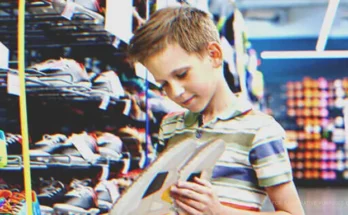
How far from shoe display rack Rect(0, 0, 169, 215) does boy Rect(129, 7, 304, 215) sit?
1.95 ft

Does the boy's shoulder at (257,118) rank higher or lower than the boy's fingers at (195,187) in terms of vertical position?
higher

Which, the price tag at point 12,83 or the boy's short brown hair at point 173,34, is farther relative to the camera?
the price tag at point 12,83

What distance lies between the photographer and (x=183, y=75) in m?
1.26

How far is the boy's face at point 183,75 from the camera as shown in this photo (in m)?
1.25

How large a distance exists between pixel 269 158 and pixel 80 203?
1152 mm

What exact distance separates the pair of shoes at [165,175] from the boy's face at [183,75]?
16 cm

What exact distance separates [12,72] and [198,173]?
83cm

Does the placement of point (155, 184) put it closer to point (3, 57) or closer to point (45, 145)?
point (3, 57)

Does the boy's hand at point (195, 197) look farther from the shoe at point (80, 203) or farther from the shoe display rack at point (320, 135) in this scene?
the shoe display rack at point (320, 135)

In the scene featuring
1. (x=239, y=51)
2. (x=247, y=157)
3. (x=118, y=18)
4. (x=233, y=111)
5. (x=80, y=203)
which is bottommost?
(x=80, y=203)

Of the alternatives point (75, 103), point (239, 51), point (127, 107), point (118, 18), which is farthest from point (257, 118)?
point (239, 51)

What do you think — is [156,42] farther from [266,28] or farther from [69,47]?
[266,28]

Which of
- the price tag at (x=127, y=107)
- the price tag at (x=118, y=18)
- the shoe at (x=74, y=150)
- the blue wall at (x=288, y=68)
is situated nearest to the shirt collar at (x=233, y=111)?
the price tag at (x=118, y=18)

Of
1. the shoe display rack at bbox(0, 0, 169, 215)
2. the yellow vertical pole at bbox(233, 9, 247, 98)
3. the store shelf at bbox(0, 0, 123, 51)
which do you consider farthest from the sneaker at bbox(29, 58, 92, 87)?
the yellow vertical pole at bbox(233, 9, 247, 98)
